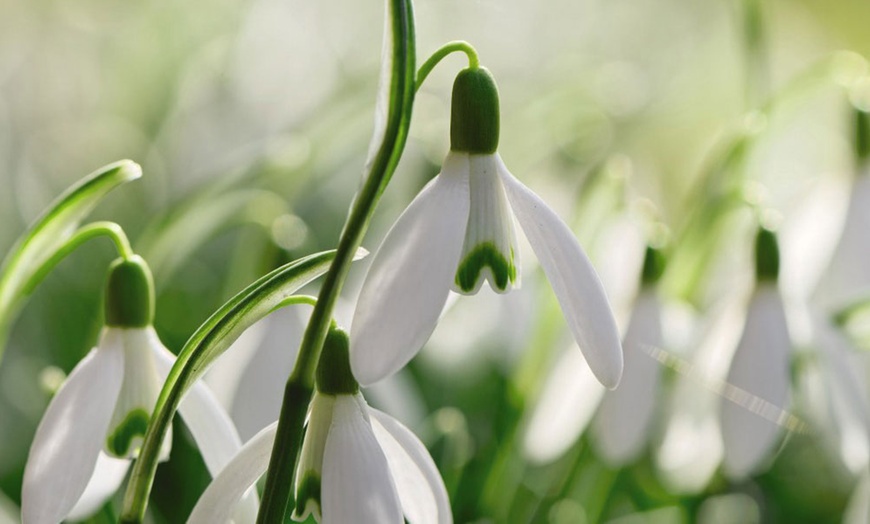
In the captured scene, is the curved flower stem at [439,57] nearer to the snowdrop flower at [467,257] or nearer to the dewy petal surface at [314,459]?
the snowdrop flower at [467,257]

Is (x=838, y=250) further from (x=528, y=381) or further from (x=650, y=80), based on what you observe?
(x=650, y=80)

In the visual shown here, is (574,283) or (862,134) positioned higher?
(862,134)

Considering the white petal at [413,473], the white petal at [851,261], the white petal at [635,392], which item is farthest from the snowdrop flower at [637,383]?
the white petal at [413,473]

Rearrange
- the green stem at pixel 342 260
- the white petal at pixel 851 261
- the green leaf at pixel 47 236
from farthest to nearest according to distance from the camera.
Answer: the white petal at pixel 851 261, the green leaf at pixel 47 236, the green stem at pixel 342 260

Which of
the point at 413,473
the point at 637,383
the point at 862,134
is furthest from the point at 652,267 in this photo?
the point at 413,473

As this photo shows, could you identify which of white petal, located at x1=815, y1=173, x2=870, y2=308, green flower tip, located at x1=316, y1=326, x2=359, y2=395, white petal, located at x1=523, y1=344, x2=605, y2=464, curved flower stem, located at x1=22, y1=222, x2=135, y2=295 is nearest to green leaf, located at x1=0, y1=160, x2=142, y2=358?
curved flower stem, located at x1=22, y1=222, x2=135, y2=295

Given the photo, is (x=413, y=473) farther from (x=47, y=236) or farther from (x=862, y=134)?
(x=862, y=134)

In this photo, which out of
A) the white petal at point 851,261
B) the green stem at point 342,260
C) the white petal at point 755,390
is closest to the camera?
the green stem at point 342,260

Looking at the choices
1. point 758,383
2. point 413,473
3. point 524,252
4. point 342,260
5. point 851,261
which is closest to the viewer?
point 342,260
